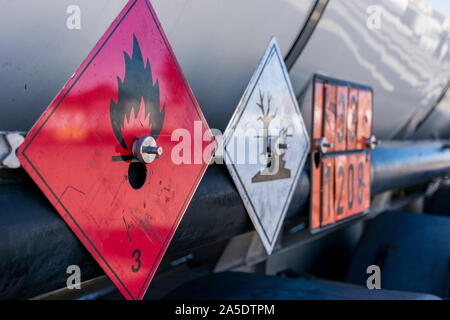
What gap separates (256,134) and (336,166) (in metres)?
0.50

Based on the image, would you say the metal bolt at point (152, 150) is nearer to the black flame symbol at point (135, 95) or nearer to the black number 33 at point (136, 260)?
the black flame symbol at point (135, 95)

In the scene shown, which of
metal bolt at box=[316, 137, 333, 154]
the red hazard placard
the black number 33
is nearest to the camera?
the red hazard placard

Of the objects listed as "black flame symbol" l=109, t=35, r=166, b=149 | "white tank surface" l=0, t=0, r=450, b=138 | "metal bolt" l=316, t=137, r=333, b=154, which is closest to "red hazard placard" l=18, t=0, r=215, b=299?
"black flame symbol" l=109, t=35, r=166, b=149

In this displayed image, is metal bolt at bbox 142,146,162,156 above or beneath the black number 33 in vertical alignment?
above

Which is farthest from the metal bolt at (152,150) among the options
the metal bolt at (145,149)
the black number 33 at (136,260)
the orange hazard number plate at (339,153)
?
the orange hazard number plate at (339,153)

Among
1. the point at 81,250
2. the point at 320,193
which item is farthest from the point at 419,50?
the point at 81,250

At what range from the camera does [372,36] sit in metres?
1.80

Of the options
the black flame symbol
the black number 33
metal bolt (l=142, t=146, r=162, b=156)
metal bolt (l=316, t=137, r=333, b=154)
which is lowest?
the black number 33

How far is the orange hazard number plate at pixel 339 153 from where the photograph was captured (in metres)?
1.36

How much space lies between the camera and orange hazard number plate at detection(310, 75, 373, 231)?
53.6 inches

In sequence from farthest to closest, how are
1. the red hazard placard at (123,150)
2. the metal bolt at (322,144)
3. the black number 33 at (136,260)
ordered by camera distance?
1. the metal bolt at (322,144)
2. the black number 33 at (136,260)
3. the red hazard placard at (123,150)

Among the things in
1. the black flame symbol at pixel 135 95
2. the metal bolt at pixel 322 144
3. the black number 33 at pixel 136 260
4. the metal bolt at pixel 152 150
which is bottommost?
the black number 33 at pixel 136 260

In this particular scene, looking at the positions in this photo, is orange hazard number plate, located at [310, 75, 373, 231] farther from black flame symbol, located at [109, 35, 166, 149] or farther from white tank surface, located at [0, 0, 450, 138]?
black flame symbol, located at [109, 35, 166, 149]
